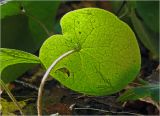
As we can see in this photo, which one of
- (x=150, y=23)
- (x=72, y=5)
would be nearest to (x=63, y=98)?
(x=150, y=23)

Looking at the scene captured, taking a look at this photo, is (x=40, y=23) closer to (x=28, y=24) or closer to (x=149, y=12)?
(x=28, y=24)

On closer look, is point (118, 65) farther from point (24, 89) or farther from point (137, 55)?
point (24, 89)

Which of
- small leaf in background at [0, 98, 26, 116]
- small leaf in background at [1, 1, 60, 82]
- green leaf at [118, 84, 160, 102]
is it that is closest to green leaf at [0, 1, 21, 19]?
small leaf in background at [1, 1, 60, 82]

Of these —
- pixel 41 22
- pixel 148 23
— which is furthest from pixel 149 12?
pixel 41 22

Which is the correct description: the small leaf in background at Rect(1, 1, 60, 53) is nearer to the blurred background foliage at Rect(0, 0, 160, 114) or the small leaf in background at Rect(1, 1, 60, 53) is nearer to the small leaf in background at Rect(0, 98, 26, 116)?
the blurred background foliage at Rect(0, 0, 160, 114)

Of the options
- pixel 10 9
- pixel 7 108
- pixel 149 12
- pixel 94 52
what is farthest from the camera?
pixel 149 12
